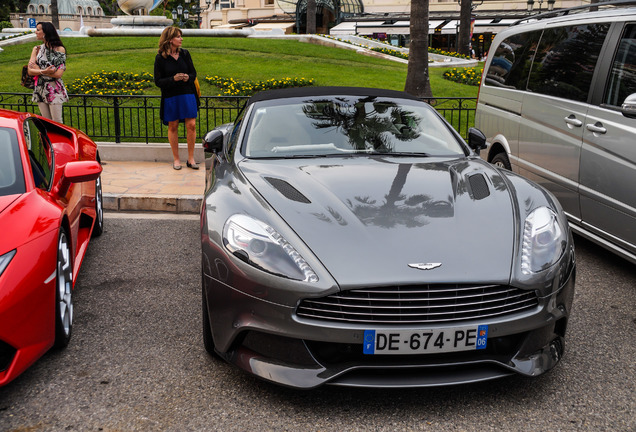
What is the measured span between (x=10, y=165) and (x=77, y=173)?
372mm

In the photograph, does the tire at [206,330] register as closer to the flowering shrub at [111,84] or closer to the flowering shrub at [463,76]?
the flowering shrub at [111,84]

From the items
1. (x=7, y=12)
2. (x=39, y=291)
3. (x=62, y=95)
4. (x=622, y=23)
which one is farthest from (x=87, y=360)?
(x=7, y=12)

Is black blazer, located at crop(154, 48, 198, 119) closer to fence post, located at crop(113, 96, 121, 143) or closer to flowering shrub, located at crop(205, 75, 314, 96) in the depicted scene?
fence post, located at crop(113, 96, 121, 143)

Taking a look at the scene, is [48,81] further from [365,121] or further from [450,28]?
[450,28]

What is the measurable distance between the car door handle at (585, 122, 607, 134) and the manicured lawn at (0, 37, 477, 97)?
11.5 metres

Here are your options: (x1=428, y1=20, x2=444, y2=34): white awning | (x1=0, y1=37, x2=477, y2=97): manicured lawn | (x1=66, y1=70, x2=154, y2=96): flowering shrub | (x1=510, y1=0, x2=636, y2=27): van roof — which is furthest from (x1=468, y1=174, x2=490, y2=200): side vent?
(x1=428, y1=20, x2=444, y2=34): white awning

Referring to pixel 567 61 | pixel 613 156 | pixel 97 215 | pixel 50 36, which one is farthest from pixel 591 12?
pixel 50 36

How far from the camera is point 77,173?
396 cm

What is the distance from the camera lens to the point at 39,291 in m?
3.06

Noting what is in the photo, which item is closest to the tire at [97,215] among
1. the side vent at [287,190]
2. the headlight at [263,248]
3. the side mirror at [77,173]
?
the side mirror at [77,173]

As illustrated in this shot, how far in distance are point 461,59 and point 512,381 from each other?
24741 mm

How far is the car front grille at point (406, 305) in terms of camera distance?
2.80m

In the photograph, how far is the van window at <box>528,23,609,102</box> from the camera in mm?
5258

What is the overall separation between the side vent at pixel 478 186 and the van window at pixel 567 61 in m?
1.97
